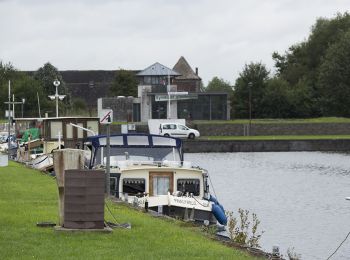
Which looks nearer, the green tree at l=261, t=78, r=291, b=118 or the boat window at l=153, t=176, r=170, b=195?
the boat window at l=153, t=176, r=170, b=195

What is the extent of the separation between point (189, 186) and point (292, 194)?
19.5m

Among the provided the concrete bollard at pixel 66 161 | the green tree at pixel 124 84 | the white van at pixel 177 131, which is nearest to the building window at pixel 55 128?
the concrete bollard at pixel 66 161

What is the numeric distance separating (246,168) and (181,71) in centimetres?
8976

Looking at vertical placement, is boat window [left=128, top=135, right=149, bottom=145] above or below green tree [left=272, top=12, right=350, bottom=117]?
below

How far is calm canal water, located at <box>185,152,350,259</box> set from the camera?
29.8m

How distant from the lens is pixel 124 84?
150 m

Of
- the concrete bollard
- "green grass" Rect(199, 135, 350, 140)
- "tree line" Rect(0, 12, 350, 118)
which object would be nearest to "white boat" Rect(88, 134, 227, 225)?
the concrete bollard

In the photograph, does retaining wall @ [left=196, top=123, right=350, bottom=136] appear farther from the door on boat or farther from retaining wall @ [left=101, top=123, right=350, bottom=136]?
the door on boat

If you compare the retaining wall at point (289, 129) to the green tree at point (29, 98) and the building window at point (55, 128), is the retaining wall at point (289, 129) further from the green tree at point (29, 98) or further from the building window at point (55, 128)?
the building window at point (55, 128)

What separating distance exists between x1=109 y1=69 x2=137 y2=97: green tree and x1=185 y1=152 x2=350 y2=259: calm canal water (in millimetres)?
59263

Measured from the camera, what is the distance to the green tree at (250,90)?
409 ft

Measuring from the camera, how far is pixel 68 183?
1748 cm

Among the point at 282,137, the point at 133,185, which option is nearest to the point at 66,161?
the point at 133,185

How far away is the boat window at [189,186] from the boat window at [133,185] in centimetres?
108
